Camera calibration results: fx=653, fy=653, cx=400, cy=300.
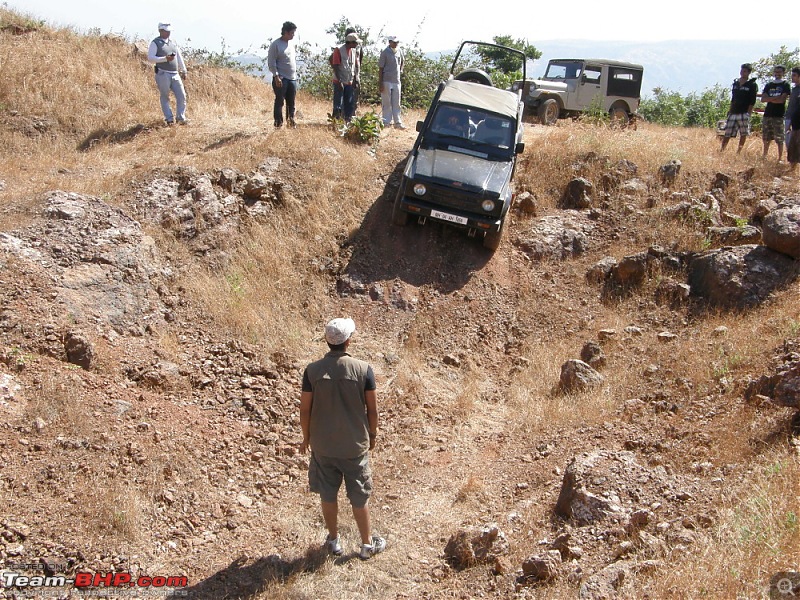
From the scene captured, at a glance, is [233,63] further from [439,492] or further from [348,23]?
[439,492]

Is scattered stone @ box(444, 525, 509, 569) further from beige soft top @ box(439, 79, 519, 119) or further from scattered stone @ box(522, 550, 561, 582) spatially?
beige soft top @ box(439, 79, 519, 119)

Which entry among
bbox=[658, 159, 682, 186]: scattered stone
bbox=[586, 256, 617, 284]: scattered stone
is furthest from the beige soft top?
bbox=[658, 159, 682, 186]: scattered stone

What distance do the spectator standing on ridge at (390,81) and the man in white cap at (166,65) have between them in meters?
3.37

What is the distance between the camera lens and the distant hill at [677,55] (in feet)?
369

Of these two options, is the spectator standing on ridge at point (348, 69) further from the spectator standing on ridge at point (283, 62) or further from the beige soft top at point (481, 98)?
the beige soft top at point (481, 98)

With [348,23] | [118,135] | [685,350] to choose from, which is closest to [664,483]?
[685,350]

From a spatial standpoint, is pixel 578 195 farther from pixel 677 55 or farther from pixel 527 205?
pixel 677 55

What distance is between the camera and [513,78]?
1764cm

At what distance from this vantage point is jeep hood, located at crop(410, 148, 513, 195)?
8.00 metres

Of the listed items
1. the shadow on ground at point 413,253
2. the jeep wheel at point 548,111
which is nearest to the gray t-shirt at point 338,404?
the shadow on ground at point 413,253

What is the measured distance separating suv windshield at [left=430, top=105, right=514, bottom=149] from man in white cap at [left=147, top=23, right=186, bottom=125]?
4317mm

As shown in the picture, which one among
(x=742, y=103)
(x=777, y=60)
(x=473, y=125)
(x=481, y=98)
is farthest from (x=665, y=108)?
(x=473, y=125)

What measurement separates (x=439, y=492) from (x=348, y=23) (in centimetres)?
1741

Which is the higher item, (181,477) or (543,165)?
(543,165)
